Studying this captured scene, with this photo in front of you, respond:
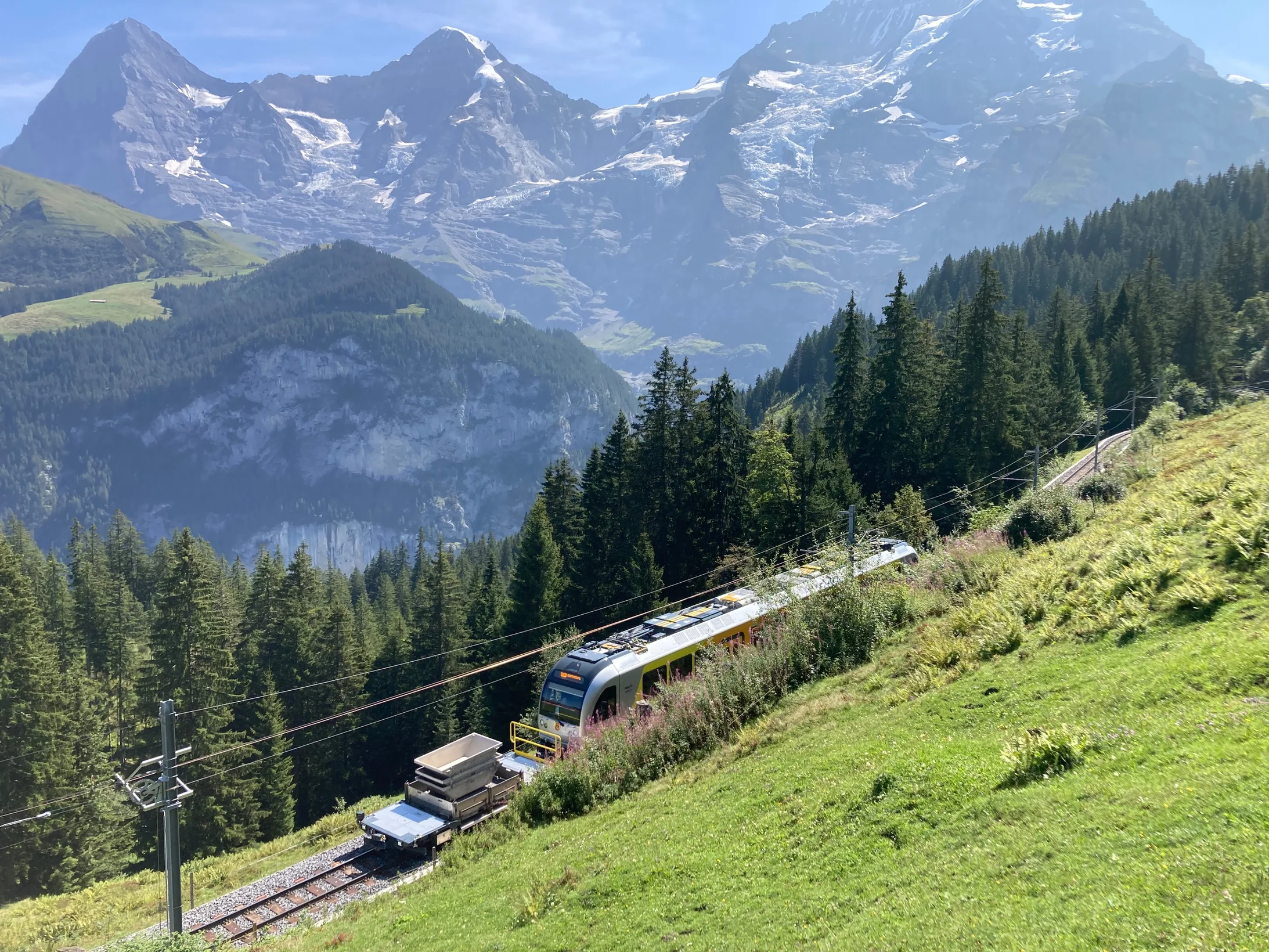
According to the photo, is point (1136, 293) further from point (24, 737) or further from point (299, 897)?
point (24, 737)

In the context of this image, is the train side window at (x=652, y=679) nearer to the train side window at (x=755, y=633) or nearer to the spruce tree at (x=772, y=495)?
the train side window at (x=755, y=633)

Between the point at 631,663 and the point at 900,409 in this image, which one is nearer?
the point at 631,663

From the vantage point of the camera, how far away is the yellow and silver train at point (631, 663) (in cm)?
2712

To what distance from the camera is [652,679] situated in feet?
91.9

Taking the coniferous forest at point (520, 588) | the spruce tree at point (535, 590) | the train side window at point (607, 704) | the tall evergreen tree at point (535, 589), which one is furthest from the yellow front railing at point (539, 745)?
the tall evergreen tree at point (535, 589)

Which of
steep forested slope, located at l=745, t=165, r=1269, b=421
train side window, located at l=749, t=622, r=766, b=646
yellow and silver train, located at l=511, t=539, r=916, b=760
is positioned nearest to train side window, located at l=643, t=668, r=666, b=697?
yellow and silver train, located at l=511, t=539, r=916, b=760

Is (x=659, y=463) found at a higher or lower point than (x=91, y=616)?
higher

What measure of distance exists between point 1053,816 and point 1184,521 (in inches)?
474

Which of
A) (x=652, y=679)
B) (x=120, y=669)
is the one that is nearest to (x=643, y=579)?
(x=652, y=679)

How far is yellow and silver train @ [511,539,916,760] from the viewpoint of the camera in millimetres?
27125

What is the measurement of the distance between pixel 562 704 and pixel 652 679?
328cm

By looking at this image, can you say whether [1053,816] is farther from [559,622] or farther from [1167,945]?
[559,622]

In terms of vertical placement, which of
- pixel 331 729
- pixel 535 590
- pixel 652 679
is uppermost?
pixel 535 590

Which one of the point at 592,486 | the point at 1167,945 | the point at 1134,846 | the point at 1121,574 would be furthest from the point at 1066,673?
the point at 592,486
